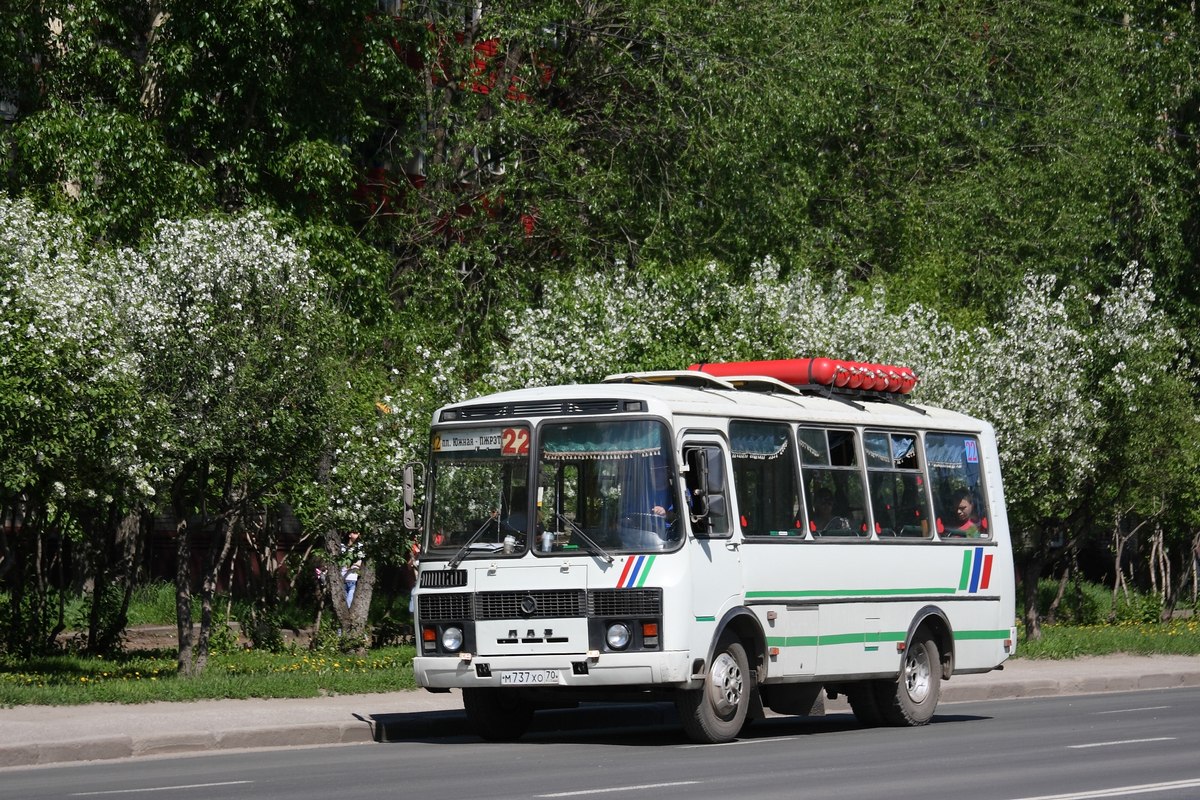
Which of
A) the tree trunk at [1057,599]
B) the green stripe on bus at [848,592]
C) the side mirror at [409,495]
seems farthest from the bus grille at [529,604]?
the tree trunk at [1057,599]

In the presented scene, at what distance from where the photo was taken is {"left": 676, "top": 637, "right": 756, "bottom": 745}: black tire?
1510cm

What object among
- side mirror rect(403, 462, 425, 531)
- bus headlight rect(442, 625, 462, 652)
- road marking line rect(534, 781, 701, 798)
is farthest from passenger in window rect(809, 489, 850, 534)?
road marking line rect(534, 781, 701, 798)

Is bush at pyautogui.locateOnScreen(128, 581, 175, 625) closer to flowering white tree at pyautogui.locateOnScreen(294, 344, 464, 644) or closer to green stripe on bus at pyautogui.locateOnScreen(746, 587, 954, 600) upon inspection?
flowering white tree at pyautogui.locateOnScreen(294, 344, 464, 644)

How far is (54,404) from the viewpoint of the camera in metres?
19.3

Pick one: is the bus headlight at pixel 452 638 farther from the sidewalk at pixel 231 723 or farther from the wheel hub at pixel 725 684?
the wheel hub at pixel 725 684

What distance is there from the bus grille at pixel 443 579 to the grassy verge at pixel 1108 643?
571 inches

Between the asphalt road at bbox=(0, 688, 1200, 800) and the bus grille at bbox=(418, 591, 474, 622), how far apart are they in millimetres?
1118

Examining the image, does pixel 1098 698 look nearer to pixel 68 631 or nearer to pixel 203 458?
pixel 203 458

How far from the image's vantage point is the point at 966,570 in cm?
1891

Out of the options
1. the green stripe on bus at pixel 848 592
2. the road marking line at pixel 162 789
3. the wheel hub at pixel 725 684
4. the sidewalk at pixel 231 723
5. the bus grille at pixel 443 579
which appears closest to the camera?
the road marking line at pixel 162 789

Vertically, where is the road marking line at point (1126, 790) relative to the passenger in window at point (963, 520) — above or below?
below

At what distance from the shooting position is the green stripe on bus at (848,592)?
15852 mm

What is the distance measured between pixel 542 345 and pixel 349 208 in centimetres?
938

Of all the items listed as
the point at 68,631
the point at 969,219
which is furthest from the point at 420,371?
the point at 969,219
